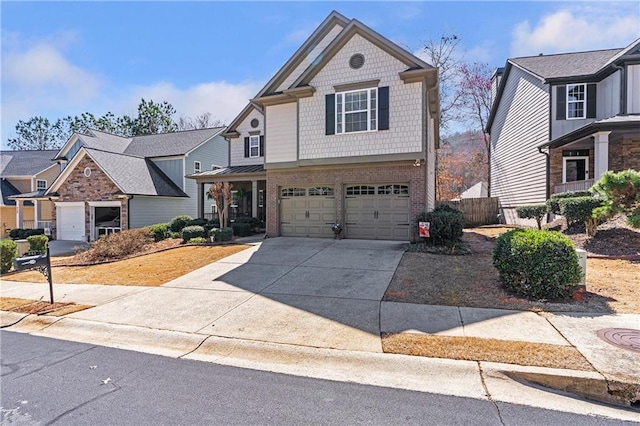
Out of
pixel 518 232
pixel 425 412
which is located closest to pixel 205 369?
pixel 425 412

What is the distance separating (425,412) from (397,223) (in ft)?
32.6

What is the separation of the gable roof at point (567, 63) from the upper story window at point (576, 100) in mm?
632

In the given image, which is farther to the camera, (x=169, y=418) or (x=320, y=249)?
(x=320, y=249)

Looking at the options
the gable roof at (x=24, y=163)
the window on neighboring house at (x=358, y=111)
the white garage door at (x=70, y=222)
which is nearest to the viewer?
the window on neighboring house at (x=358, y=111)

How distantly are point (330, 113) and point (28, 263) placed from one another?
10.1 m

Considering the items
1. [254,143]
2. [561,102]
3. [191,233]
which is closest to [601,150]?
[561,102]

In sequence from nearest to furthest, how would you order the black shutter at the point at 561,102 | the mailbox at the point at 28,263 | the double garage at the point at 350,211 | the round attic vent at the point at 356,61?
1. the mailbox at the point at 28,263
2. the round attic vent at the point at 356,61
3. the double garage at the point at 350,211
4. the black shutter at the point at 561,102

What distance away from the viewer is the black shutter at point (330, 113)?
1313 cm

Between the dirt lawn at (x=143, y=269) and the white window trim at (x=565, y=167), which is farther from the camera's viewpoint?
the white window trim at (x=565, y=167)

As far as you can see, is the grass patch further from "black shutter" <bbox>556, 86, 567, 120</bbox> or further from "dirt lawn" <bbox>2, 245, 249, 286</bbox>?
"black shutter" <bbox>556, 86, 567, 120</bbox>

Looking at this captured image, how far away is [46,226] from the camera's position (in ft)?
80.2

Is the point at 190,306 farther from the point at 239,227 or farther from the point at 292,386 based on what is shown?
the point at 239,227

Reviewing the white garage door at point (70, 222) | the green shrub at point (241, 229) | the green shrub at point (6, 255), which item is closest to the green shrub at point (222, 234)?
the green shrub at point (241, 229)

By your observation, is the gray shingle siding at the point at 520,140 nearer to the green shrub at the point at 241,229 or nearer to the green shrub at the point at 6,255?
the green shrub at the point at 241,229
